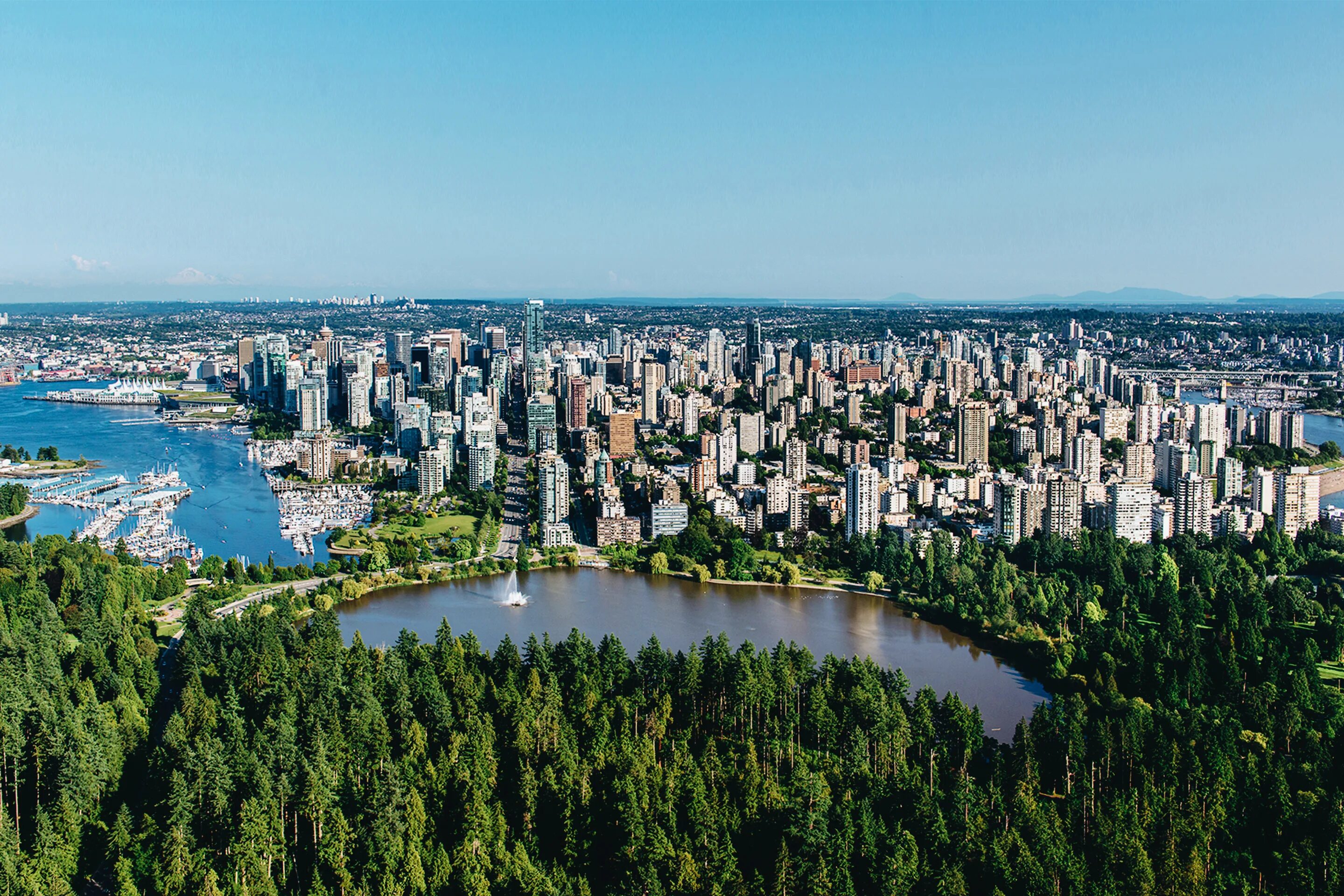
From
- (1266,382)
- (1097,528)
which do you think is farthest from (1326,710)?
(1266,382)

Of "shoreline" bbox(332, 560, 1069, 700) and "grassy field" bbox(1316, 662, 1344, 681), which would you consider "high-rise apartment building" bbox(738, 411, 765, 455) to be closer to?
"shoreline" bbox(332, 560, 1069, 700)

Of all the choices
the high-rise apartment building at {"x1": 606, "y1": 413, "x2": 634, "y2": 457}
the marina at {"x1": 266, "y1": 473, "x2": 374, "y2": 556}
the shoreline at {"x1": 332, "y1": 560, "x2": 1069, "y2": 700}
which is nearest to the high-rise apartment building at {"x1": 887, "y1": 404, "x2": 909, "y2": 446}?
the high-rise apartment building at {"x1": 606, "y1": 413, "x2": 634, "y2": 457}

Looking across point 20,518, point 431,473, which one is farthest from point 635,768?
point 20,518

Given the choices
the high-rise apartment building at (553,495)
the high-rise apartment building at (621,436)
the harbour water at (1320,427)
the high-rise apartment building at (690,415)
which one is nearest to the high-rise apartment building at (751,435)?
the high-rise apartment building at (621,436)

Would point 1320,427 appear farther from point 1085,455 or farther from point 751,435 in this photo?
point 751,435

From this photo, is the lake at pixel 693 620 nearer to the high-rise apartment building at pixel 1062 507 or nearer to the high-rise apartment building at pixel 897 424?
the high-rise apartment building at pixel 1062 507

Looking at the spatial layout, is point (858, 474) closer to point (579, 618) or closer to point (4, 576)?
point (579, 618)
